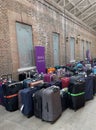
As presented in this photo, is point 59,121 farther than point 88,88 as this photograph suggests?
No

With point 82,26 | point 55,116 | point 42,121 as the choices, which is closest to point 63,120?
point 55,116

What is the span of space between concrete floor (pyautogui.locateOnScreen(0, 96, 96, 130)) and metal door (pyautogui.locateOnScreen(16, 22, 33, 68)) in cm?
234

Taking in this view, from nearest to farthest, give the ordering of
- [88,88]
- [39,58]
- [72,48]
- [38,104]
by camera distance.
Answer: [38,104] < [88,88] < [39,58] < [72,48]

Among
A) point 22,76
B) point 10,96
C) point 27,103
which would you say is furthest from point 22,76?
point 27,103

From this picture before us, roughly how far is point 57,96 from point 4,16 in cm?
291

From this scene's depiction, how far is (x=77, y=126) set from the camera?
7.52ft

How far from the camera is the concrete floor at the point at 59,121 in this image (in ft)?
7.50

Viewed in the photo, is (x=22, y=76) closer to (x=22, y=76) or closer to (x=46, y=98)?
(x=22, y=76)

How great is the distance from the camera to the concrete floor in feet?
7.50

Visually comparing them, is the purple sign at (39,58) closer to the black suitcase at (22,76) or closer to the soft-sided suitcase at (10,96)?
the black suitcase at (22,76)

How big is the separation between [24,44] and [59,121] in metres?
3.25

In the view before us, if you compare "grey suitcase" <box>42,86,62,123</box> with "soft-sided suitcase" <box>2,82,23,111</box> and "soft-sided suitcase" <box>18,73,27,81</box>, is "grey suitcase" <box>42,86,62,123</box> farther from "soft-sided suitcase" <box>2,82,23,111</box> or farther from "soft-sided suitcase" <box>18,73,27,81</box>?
"soft-sided suitcase" <box>18,73,27,81</box>

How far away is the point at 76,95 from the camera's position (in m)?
2.83

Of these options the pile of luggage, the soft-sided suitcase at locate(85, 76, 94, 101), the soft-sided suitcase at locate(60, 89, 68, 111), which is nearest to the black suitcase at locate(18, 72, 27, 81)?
the pile of luggage
